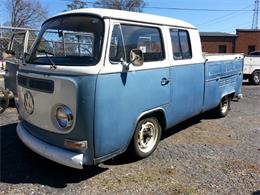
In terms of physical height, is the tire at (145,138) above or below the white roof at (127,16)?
below

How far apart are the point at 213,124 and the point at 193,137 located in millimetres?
1298

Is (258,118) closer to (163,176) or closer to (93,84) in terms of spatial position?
(163,176)

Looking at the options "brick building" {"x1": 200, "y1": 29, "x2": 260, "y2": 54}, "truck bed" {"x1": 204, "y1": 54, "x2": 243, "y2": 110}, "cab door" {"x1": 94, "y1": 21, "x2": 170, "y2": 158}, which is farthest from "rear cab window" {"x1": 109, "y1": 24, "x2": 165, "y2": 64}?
"brick building" {"x1": 200, "y1": 29, "x2": 260, "y2": 54}

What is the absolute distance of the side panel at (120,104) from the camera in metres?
4.15

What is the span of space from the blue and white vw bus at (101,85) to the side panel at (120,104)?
1 centimetres

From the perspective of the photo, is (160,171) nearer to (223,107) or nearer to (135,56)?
(135,56)

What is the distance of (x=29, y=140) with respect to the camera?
4707 mm

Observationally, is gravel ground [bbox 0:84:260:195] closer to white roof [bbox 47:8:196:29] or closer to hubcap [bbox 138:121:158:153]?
hubcap [bbox 138:121:158:153]

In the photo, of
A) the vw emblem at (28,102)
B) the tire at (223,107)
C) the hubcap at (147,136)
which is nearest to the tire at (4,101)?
Answer: the vw emblem at (28,102)

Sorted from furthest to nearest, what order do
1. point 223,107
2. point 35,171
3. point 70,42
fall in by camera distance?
point 223,107
point 70,42
point 35,171

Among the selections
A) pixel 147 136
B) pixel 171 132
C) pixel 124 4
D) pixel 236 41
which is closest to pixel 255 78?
pixel 171 132

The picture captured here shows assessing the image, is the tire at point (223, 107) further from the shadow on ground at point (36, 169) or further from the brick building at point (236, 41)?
the brick building at point (236, 41)

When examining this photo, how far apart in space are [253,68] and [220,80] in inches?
409

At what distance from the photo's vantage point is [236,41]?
3672 centimetres
